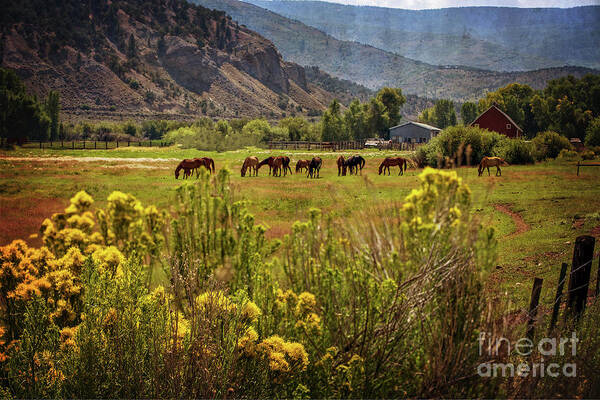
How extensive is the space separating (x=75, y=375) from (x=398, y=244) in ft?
7.27

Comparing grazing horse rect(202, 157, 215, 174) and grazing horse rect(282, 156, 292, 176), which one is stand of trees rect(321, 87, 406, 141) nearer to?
grazing horse rect(282, 156, 292, 176)

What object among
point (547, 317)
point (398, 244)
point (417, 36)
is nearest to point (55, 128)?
point (398, 244)

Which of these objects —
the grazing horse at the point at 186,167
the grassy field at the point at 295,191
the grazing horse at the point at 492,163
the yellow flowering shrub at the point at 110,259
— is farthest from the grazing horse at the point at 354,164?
the yellow flowering shrub at the point at 110,259

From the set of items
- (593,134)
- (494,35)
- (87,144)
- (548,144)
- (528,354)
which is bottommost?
(528,354)

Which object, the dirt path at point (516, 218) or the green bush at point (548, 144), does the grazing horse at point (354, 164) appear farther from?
the green bush at point (548, 144)

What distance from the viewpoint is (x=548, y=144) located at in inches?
232

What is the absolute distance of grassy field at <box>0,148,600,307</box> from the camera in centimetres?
519

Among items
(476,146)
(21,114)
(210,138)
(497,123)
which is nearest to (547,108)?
(497,123)

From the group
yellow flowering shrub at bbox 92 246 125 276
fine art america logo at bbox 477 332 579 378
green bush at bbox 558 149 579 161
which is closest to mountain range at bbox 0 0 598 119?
green bush at bbox 558 149 579 161

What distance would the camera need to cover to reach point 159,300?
119 inches

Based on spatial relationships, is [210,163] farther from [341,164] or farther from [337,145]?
→ [337,145]

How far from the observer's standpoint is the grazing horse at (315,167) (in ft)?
19.0

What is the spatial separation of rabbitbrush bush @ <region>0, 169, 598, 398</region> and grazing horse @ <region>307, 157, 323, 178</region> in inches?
93.2

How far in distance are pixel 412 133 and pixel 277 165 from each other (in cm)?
179
